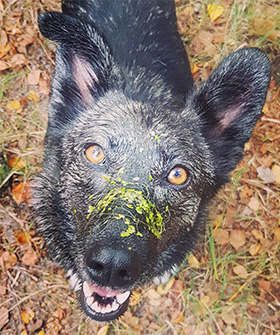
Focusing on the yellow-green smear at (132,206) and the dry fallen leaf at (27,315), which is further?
the dry fallen leaf at (27,315)

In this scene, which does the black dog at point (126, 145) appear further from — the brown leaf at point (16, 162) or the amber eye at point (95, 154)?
the brown leaf at point (16, 162)

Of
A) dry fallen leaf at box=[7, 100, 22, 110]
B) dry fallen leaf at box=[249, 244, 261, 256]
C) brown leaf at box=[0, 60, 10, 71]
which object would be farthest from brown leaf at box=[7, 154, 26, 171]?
dry fallen leaf at box=[249, 244, 261, 256]

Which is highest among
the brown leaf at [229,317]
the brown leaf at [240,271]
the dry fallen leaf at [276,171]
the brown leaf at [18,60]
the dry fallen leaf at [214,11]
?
the brown leaf at [18,60]

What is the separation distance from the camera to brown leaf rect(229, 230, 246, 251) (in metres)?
5.00

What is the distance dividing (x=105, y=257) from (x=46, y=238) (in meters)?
1.74

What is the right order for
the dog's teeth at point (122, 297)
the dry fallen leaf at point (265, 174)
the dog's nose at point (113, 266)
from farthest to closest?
the dry fallen leaf at point (265, 174), the dog's teeth at point (122, 297), the dog's nose at point (113, 266)

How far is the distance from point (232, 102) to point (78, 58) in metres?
1.39

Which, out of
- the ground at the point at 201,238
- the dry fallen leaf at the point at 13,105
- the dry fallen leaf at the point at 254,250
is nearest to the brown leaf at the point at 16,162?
the ground at the point at 201,238

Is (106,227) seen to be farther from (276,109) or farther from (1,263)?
(276,109)

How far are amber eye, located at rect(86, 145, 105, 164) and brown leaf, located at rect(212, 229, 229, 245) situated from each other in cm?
244

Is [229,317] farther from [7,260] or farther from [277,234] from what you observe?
[7,260]

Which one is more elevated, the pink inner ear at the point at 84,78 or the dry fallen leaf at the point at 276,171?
the pink inner ear at the point at 84,78

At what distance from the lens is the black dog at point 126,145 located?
111 inches

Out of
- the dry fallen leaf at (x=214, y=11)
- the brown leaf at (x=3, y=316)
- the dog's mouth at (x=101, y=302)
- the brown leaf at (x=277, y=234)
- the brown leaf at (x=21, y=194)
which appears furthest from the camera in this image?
the dry fallen leaf at (x=214, y=11)
